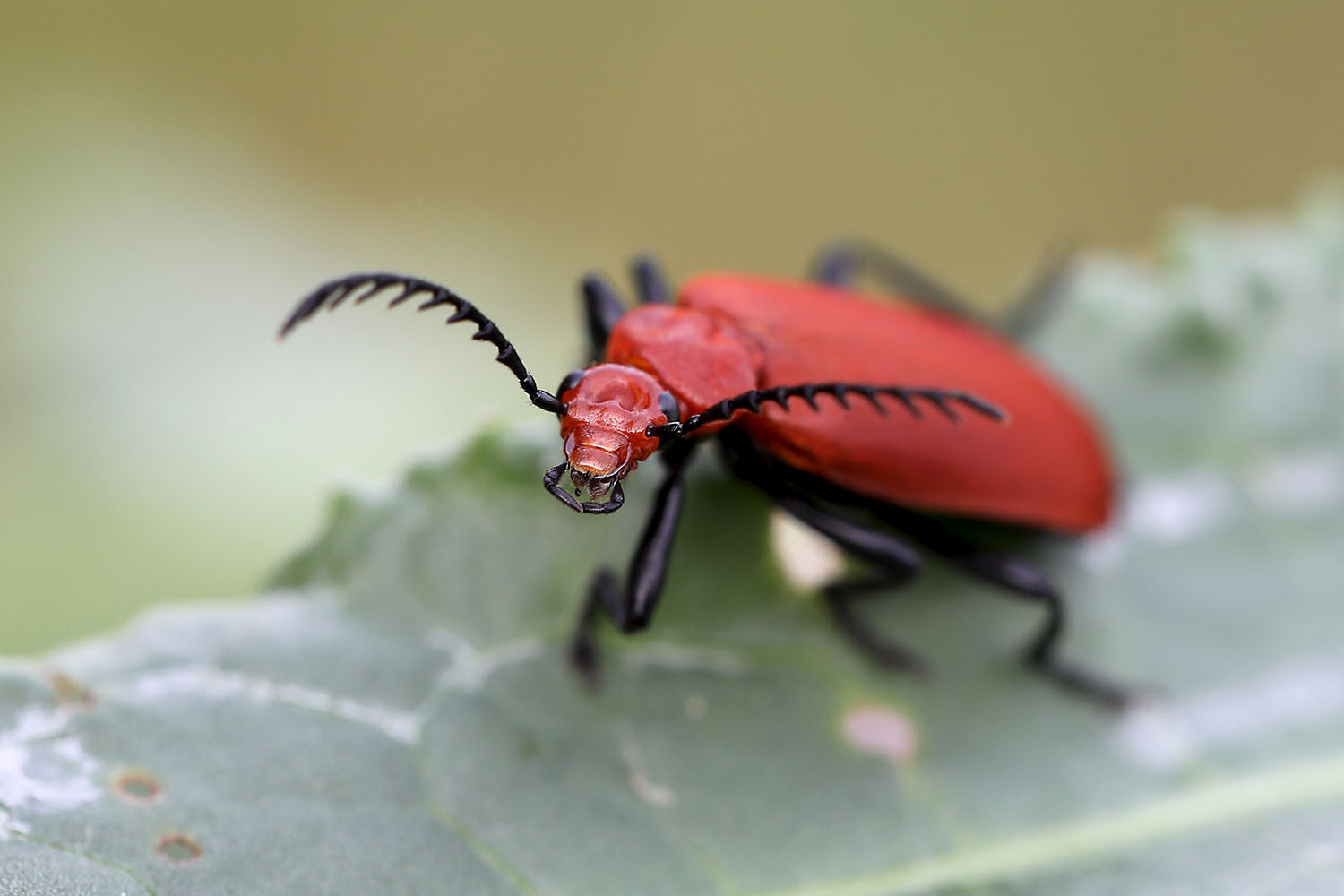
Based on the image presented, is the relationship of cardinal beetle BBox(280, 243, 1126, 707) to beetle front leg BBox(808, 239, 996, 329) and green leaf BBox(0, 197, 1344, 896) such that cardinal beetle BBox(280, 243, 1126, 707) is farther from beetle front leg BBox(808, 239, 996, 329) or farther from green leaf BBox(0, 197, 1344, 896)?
beetle front leg BBox(808, 239, 996, 329)

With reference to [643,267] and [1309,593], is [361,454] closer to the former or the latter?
[643,267]

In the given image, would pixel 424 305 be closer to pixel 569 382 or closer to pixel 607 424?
pixel 569 382

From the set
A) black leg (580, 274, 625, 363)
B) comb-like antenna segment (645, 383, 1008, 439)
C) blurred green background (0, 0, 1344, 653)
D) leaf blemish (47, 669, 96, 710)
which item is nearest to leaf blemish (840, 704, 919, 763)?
comb-like antenna segment (645, 383, 1008, 439)

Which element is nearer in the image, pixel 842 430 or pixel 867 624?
pixel 842 430

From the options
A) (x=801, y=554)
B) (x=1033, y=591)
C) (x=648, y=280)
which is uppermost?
(x=648, y=280)

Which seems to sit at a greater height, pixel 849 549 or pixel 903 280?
pixel 903 280

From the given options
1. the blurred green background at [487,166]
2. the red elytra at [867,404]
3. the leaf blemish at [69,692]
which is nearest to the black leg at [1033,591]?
the red elytra at [867,404]

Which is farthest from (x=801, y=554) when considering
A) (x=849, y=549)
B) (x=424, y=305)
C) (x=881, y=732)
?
(x=424, y=305)

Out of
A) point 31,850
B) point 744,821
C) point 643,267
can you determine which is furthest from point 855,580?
point 31,850
